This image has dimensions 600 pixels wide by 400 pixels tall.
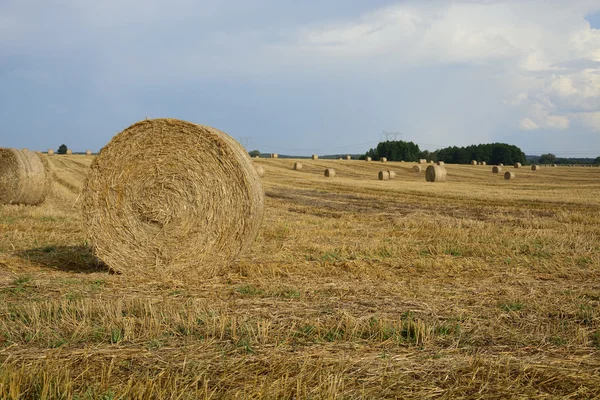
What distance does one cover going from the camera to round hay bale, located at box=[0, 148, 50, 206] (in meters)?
14.9

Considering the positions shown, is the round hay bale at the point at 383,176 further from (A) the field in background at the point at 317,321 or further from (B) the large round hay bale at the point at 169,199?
(B) the large round hay bale at the point at 169,199

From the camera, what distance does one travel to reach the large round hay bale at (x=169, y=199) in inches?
302

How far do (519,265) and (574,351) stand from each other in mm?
3741

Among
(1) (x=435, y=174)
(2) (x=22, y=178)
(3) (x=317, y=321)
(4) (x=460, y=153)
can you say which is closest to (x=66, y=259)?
(3) (x=317, y=321)

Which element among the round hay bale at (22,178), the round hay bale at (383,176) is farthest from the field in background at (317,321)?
the round hay bale at (383,176)

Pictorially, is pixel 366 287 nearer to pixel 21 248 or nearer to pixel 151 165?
pixel 151 165

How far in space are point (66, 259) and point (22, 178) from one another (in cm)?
770

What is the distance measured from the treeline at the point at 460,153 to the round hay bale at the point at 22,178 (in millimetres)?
64482

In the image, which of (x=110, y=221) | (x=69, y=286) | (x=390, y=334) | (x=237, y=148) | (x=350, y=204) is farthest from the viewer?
(x=350, y=204)

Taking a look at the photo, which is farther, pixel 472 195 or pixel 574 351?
pixel 472 195

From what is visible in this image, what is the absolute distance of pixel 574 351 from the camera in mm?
4547

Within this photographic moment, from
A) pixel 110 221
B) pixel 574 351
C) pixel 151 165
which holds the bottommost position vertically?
pixel 574 351

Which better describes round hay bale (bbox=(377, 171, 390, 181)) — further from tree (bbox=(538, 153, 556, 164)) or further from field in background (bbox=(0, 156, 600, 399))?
→ tree (bbox=(538, 153, 556, 164))

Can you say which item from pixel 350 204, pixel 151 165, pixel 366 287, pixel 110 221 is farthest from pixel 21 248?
pixel 350 204
